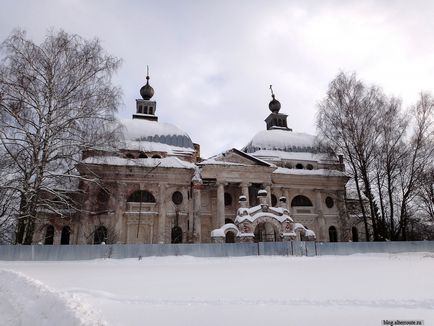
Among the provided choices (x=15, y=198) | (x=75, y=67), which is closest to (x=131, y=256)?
(x=15, y=198)

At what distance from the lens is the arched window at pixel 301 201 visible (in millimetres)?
30500

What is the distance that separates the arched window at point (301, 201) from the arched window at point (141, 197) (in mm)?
12338

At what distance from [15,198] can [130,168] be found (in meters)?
12.8

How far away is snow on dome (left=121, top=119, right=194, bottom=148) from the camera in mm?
29828

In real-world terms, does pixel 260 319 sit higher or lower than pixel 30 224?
lower

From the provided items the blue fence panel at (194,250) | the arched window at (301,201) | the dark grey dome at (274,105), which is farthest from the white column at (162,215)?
the dark grey dome at (274,105)

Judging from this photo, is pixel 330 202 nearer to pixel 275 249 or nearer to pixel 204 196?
pixel 204 196

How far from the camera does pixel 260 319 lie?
4555 mm

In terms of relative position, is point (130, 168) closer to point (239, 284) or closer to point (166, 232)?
point (166, 232)

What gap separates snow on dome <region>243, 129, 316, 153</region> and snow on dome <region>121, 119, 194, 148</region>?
611 centimetres

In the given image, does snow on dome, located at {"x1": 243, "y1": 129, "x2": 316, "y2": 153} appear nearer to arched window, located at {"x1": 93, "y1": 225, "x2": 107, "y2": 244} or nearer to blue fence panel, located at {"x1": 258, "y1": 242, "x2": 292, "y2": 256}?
arched window, located at {"x1": 93, "y1": 225, "x2": 107, "y2": 244}

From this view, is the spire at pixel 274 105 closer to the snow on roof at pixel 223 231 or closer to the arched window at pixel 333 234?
the arched window at pixel 333 234

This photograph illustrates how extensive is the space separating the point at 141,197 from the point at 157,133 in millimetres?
6421

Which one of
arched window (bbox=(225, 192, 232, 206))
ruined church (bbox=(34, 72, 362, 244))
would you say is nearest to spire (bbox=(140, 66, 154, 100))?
ruined church (bbox=(34, 72, 362, 244))
